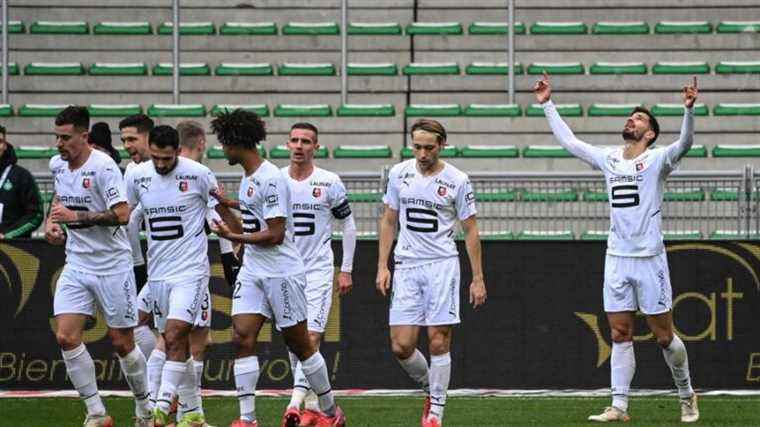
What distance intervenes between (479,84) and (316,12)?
11.7 feet

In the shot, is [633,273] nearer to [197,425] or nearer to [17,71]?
[197,425]

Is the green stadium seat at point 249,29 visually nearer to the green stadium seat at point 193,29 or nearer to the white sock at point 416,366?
the green stadium seat at point 193,29

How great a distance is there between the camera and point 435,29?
25062mm

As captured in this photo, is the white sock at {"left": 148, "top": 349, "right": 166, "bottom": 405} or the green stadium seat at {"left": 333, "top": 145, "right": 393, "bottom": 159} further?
the green stadium seat at {"left": 333, "top": 145, "right": 393, "bottom": 159}

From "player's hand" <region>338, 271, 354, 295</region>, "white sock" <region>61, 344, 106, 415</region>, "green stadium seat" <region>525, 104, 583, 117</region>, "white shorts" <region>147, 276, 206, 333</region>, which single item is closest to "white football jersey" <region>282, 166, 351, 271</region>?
"player's hand" <region>338, 271, 354, 295</region>

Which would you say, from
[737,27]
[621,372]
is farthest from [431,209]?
[737,27]

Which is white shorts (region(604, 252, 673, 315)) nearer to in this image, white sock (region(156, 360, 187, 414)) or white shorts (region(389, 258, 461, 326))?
white shorts (region(389, 258, 461, 326))

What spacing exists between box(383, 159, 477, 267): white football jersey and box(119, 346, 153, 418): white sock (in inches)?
84.2

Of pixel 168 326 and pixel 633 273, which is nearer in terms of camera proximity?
pixel 168 326

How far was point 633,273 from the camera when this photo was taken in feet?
41.7

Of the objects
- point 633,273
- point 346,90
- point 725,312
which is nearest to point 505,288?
point 725,312

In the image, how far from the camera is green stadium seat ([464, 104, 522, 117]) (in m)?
22.8

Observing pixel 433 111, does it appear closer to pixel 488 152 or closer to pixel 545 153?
pixel 488 152

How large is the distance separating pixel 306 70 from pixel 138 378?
43.3ft
